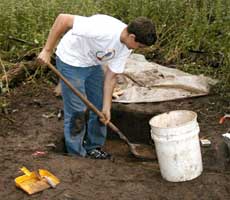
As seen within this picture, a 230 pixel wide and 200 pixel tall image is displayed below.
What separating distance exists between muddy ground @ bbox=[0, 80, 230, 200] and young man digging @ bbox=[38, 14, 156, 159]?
387mm

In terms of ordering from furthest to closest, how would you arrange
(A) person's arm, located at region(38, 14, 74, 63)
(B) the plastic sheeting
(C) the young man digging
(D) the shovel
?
(B) the plastic sheeting
(D) the shovel
(A) person's arm, located at region(38, 14, 74, 63)
(C) the young man digging

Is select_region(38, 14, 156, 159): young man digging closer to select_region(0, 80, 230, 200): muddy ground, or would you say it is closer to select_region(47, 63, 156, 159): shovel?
select_region(47, 63, 156, 159): shovel

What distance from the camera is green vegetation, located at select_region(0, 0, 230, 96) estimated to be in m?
6.12

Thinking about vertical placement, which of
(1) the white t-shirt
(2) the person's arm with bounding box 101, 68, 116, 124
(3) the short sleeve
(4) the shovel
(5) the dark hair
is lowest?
(4) the shovel

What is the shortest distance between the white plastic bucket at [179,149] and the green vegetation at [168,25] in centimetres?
210

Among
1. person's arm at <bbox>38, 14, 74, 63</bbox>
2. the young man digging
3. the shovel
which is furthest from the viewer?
the shovel

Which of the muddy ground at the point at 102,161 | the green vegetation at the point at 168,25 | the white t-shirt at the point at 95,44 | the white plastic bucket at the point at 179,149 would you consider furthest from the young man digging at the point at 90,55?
the green vegetation at the point at 168,25

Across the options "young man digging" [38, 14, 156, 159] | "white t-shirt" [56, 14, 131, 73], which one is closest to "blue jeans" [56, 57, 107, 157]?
"young man digging" [38, 14, 156, 159]

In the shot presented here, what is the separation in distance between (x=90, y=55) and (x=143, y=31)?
65 cm

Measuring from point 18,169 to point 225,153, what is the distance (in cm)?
189

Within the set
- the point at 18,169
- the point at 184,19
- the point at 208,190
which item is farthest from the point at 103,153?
the point at 184,19

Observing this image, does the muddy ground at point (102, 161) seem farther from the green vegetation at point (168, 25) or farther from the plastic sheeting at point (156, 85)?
the green vegetation at point (168, 25)

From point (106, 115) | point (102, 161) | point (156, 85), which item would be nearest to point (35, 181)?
point (102, 161)

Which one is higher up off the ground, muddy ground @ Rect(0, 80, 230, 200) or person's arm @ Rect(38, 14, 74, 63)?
person's arm @ Rect(38, 14, 74, 63)
